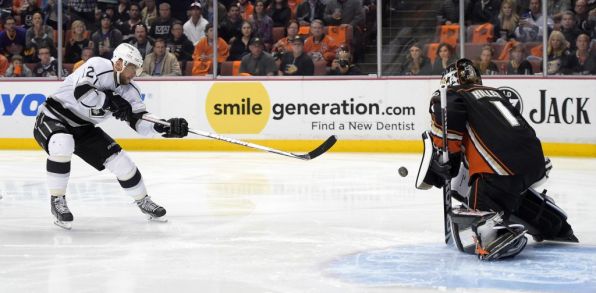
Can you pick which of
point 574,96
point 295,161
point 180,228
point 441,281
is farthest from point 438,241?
point 574,96

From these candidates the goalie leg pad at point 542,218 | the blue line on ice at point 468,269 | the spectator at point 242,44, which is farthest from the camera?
the spectator at point 242,44

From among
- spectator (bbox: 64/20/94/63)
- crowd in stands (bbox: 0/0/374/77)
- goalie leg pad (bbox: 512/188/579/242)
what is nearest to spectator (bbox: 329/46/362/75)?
crowd in stands (bbox: 0/0/374/77)

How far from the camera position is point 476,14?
30.9 feet

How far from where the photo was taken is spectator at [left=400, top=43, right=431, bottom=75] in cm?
965

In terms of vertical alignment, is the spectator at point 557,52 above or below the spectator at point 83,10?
below

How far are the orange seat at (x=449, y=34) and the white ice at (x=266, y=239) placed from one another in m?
2.06

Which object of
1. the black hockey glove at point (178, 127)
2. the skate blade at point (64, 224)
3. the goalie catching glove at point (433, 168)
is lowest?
the skate blade at point (64, 224)

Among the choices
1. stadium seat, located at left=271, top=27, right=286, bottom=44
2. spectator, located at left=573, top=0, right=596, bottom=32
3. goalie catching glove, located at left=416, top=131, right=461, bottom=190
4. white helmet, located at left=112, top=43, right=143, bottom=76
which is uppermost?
spectator, located at left=573, top=0, right=596, bottom=32

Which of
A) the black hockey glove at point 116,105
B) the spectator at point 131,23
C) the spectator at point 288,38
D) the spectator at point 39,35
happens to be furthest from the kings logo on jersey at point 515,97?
the black hockey glove at point 116,105

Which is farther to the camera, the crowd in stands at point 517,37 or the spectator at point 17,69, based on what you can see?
the spectator at point 17,69

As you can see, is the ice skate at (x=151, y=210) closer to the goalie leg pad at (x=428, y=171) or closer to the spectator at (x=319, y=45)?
the goalie leg pad at (x=428, y=171)

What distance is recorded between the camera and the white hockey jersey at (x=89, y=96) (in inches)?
196

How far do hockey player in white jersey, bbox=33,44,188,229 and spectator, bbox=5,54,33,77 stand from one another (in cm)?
559

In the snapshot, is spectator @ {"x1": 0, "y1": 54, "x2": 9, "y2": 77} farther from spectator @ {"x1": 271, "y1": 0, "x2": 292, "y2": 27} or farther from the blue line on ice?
the blue line on ice
